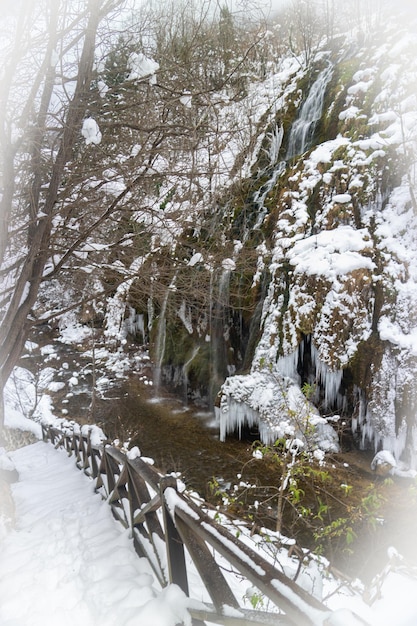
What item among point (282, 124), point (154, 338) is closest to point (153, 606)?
point (154, 338)

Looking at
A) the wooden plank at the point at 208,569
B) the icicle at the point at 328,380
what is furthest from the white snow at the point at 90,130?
the icicle at the point at 328,380

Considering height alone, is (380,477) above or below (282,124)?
below

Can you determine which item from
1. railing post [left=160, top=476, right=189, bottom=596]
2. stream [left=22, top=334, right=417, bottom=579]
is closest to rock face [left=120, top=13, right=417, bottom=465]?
stream [left=22, top=334, right=417, bottom=579]

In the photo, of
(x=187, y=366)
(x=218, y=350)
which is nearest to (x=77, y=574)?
(x=218, y=350)

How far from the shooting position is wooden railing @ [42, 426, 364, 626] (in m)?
1.39

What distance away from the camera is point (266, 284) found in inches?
407

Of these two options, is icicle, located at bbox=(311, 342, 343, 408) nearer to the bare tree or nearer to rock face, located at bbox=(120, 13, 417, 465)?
rock face, located at bbox=(120, 13, 417, 465)

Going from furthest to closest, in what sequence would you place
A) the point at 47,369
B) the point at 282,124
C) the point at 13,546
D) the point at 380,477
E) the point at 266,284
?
the point at 47,369, the point at 282,124, the point at 266,284, the point at 380,477, the point at 13,546

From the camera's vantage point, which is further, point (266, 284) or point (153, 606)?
point (266, 284)

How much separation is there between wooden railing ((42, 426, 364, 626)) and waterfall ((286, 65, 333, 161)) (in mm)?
11953

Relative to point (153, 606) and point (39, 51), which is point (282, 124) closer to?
point (39, 51)

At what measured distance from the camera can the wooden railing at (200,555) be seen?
1394 mm

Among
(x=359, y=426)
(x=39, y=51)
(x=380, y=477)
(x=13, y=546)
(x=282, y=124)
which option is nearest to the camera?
(x=39, y=51)

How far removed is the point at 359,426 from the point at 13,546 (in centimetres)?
690
